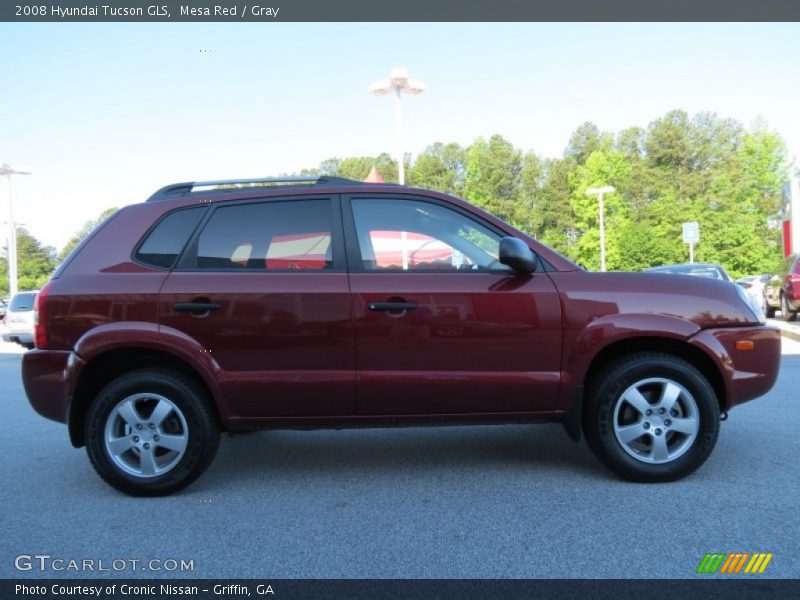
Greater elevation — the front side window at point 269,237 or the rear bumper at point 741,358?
the front side window at point 269,237

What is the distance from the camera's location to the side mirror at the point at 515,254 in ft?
12.5

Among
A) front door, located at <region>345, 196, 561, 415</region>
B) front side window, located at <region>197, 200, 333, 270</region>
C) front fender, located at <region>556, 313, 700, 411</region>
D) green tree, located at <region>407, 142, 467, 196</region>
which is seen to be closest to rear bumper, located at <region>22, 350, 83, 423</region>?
front side window, located at <region>197, 200, 333, 270</region>

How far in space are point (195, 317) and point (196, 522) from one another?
1142 millimetres

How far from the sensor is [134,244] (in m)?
4.13

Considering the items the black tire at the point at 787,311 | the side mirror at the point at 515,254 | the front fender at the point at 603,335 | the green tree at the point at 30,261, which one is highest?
the green tree at the point at 30,261

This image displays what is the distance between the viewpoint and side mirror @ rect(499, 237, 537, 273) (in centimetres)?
381

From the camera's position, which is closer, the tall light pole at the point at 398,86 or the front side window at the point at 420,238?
the front side window at the point at 420,238

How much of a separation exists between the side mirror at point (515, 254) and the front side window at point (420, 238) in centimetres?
17

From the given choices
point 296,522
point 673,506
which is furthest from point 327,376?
point 673,506

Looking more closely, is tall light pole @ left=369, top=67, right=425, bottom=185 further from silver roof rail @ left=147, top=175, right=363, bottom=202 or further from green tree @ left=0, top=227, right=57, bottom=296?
green tree @ left=0, top=227, right=57, bottom=296

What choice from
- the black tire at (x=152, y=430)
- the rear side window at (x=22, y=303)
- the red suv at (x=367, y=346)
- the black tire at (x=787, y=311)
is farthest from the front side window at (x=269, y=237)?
the black tire at (x=787, y=311)
